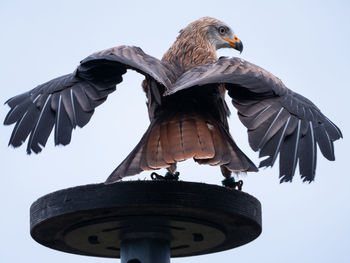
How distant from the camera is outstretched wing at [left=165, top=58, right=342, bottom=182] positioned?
15.5ft

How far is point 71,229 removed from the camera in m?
4.93

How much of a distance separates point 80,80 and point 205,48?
200cm

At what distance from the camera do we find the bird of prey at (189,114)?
4844 mm

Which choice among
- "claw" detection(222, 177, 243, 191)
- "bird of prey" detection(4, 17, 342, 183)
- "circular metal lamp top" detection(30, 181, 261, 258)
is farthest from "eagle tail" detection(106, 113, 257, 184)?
"claw" detection(222, 177, 243, 191)

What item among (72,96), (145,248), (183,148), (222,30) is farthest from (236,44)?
(145,248)

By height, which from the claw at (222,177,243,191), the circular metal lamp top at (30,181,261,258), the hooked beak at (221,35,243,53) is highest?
the hooked beak at (221,35,243,53)

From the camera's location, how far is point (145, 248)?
4.87 meters

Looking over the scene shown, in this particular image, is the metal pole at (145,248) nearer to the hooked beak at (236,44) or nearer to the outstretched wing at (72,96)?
the outstretched wing at (72,96)

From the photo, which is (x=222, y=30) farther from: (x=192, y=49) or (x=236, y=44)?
(x=192, y=49)

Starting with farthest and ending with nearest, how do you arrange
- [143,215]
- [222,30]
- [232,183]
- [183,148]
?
[222,30] < [232,183] < [183,148] < [143,215]

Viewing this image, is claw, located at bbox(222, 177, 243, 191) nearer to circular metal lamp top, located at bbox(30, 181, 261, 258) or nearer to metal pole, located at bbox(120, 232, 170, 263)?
circular metal lamp top, located at bbox(30, 181, 261, 258)

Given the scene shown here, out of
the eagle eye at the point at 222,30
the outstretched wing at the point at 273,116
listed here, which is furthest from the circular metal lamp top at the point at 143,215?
the eagle eye at the point at 222,30

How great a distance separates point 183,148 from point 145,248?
695 mm

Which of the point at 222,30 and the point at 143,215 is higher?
the point at 222,30
